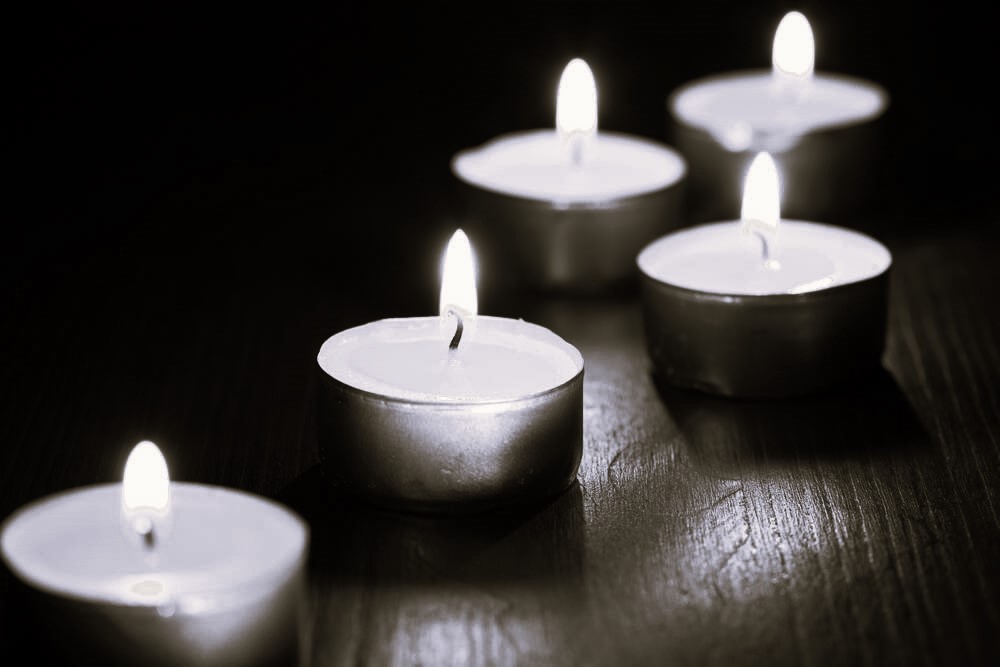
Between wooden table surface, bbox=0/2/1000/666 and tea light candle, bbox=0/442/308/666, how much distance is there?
0.03 meters

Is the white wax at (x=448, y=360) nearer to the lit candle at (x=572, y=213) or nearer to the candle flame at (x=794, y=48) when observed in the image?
the lit candle at (x=572, y=213)

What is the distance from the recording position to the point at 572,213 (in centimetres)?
123

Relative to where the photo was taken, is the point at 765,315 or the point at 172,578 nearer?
the point at 172,578

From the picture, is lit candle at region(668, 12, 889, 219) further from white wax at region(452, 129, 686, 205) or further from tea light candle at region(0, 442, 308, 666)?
tea light candle at region(0, 442, 308, 666)

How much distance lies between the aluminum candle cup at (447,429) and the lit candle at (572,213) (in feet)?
1.06

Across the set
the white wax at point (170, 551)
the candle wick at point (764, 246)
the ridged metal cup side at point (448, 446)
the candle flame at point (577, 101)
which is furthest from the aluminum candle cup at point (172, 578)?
the candle flame at point (577, 101)

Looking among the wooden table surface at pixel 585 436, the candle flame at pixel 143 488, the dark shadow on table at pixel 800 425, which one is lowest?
the dark shadow on table at pixel 800 425

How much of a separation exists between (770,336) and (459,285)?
23 centimetres

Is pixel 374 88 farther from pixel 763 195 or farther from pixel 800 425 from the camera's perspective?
pixel 800 425

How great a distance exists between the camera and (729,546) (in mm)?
843

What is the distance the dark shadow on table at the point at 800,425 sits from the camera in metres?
0.97

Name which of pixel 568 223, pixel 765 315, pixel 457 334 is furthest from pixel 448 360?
pixel 568 223

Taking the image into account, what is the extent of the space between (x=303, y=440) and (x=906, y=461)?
0.40m

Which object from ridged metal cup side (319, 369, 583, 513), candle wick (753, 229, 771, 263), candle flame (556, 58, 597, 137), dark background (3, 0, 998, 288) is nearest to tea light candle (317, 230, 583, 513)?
ridged metal cup side (319, 369, 583, 513)
